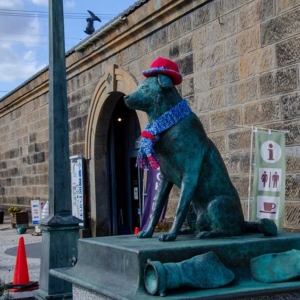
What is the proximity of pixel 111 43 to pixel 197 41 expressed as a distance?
3.33m

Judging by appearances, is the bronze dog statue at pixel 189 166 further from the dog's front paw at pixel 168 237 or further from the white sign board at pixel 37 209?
the white sign board at pixel 37 209

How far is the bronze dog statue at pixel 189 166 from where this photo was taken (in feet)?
12.0

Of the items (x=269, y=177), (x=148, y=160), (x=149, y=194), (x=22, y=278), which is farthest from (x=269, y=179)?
(x=22, y=278)

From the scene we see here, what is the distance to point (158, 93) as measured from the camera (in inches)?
147

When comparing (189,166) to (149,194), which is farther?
(149,194)

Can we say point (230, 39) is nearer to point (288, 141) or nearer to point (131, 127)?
point (288, 141)

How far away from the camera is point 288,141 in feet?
22.7

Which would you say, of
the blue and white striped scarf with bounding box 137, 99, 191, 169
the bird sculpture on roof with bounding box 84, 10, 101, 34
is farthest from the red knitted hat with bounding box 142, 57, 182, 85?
the bird sculpture on roof with bounding box 84, 10, 101, 34

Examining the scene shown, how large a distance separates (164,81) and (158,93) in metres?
0.09

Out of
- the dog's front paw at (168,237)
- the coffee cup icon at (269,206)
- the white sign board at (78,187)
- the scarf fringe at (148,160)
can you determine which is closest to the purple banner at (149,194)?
the coffee cup icon at (269,206)

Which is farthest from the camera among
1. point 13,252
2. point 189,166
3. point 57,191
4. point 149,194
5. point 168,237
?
point 13,252

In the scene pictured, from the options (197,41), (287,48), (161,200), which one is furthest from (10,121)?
(161,200)

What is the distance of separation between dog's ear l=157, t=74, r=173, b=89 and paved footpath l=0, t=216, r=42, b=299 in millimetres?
5415

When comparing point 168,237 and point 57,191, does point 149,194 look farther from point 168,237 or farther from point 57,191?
point 168,237
